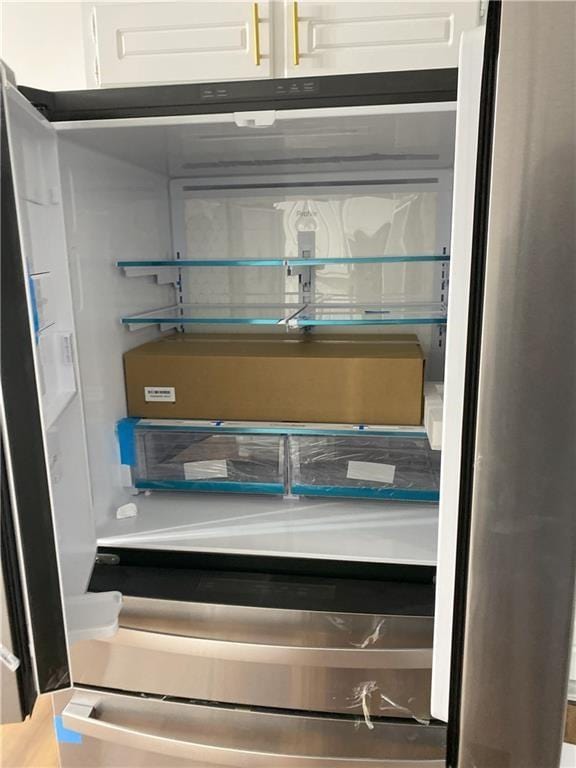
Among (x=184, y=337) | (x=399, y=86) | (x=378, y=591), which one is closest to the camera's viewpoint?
(x=399, y=86)

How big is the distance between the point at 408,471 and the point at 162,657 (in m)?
0.62

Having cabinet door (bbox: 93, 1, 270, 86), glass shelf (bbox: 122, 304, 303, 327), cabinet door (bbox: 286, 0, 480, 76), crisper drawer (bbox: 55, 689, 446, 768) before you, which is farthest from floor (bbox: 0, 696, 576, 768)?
cabinet door (bbox: 286, 0, 480, 76)

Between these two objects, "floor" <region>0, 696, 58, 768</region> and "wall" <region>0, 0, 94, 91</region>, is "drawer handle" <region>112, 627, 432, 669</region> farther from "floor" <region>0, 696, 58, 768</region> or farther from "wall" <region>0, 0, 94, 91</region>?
"wall" <region>0, 0, 94, 91</region>

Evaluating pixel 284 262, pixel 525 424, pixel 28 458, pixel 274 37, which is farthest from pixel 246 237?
pixel 525 424

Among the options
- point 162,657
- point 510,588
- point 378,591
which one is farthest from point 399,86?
point 162,657

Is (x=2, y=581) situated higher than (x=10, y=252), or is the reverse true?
(x=10, y=252)

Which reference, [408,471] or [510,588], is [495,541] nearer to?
[510,588]

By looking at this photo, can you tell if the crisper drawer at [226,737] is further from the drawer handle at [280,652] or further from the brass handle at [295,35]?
the brass handle at [295,35]

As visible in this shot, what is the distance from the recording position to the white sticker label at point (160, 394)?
1.19 metres

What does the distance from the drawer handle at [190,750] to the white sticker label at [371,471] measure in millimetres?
512

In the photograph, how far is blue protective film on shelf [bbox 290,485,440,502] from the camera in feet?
3.77

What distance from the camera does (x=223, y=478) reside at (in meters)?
1.21

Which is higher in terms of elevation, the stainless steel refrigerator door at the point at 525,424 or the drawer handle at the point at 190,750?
the stainless steel refrigerator door at the point at 525,424

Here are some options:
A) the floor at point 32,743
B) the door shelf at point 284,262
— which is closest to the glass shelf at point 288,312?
the door shelf at point 284,262
